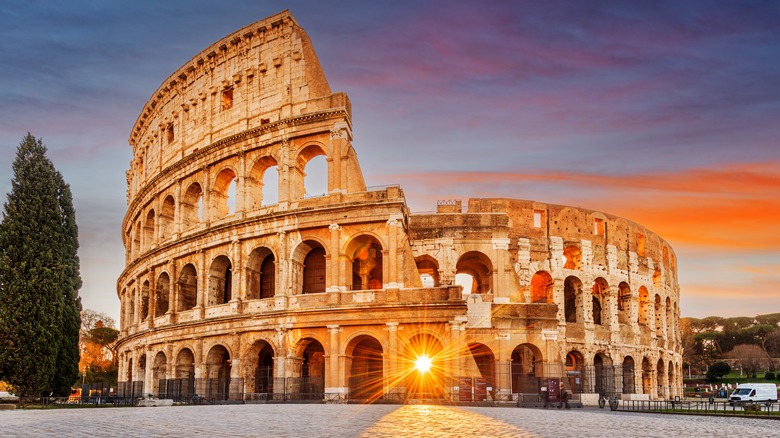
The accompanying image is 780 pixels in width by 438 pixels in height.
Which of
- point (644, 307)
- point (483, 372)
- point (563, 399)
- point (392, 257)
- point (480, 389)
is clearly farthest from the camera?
point (644, 307)

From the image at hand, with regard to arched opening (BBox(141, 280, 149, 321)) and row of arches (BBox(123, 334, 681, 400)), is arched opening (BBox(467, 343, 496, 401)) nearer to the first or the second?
row of arches (BBox(123, 334, 681, 400))

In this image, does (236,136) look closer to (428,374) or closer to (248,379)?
(248,379)

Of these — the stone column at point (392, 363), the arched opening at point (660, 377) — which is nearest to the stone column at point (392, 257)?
the stone column at point (392, 363)

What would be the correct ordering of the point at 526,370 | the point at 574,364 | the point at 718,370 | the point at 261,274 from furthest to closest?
the point at 718,370, the point at 574,364, the point at 526,370, the point at 261,274

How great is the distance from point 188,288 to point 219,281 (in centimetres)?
283

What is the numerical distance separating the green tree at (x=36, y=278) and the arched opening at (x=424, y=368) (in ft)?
48.6

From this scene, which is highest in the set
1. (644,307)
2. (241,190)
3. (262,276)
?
(241,190)

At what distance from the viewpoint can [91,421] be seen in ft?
49.8

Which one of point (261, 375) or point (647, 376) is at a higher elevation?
point (261, 375)

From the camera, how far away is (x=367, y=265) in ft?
105

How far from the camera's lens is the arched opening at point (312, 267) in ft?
102

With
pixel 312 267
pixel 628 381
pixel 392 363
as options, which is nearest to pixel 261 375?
pixel 312 267

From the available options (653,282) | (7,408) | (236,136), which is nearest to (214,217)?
(236,136)

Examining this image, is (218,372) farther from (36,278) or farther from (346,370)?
(36,278)
